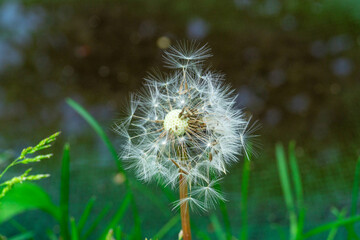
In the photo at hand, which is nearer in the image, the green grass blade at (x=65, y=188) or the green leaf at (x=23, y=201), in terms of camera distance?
the green grass blade at (x=65, y=188)

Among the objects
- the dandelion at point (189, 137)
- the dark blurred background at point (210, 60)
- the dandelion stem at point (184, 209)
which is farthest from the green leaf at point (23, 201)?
the dark blurred background at point (210, 60)

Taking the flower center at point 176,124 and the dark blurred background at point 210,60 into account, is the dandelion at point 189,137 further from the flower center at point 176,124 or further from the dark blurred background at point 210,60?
the dark blurred background at point 210,60

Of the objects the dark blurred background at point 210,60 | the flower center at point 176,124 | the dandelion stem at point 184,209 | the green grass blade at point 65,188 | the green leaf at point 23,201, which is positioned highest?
the dark blurred background at point 210,60

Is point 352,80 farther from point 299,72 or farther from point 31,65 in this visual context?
point 31,65

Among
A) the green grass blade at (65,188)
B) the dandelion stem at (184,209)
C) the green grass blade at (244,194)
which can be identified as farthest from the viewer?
the green grass blade at (244,194)

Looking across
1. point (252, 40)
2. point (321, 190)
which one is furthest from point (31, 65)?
point (321, 190)

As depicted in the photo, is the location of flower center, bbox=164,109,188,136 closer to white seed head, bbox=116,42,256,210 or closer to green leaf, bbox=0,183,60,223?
white seed head, bbox=116,42,256,210

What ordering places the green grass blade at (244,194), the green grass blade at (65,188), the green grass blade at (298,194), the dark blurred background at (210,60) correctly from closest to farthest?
the green grass blade at (65,188) < the green grass blade at (244,194) < the green grass blade at (298,194) < the dark blurred background at (210,60)

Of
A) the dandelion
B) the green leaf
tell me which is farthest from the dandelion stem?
the green leaf

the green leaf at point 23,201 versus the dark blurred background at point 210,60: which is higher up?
the dark blurred background at point 210,60
